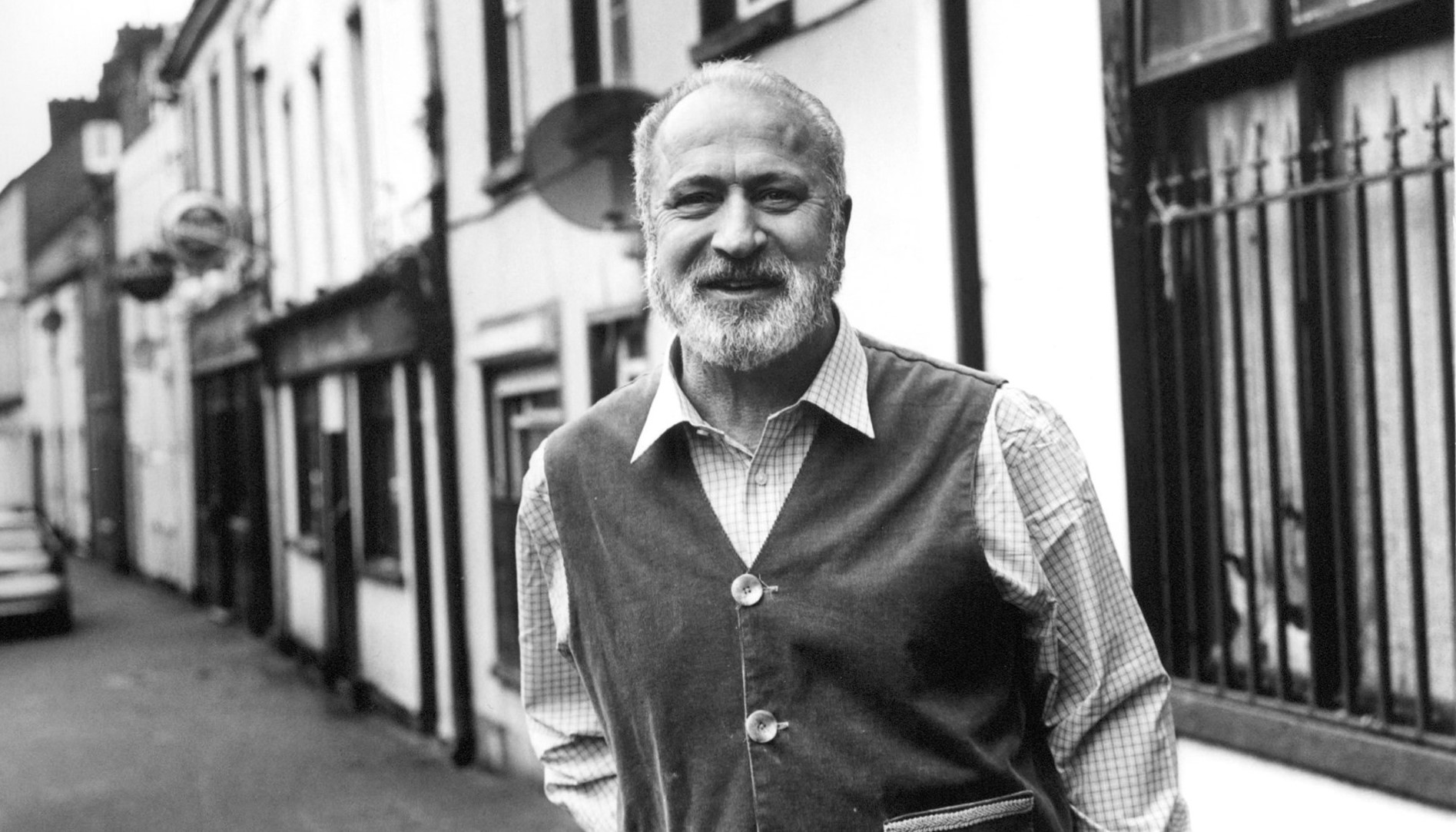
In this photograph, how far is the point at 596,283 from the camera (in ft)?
28.5

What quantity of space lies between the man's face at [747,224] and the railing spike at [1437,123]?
184 centimetres

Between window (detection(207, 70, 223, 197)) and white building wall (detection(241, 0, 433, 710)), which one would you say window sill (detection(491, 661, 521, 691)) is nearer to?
white building wall (detection(241, 0, 433, 710))

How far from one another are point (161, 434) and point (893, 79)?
73.3 ft

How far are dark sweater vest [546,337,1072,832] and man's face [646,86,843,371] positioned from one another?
15cm

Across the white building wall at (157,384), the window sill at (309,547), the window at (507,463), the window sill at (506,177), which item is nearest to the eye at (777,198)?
the window sill at (506,177)

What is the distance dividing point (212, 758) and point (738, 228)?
31.9 feet

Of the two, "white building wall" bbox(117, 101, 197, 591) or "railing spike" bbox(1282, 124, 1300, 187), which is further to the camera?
"white building wall" bbox(117, 101, 197, 591)

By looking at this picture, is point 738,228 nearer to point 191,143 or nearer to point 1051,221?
point 1051,221

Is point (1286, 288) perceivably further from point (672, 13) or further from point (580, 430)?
point (672, 13)

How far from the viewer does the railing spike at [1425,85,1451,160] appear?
348 cm

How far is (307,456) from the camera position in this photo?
16406mm

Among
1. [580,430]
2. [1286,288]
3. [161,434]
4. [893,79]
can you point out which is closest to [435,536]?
[893,79]

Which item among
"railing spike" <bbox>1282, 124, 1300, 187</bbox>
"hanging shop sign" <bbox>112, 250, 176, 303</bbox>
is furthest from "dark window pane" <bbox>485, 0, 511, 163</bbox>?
"hanging shop sign" <bbox>112, 250, 176, 303</bbox>

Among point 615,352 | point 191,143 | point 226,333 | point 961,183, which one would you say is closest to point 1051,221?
point 961,183
